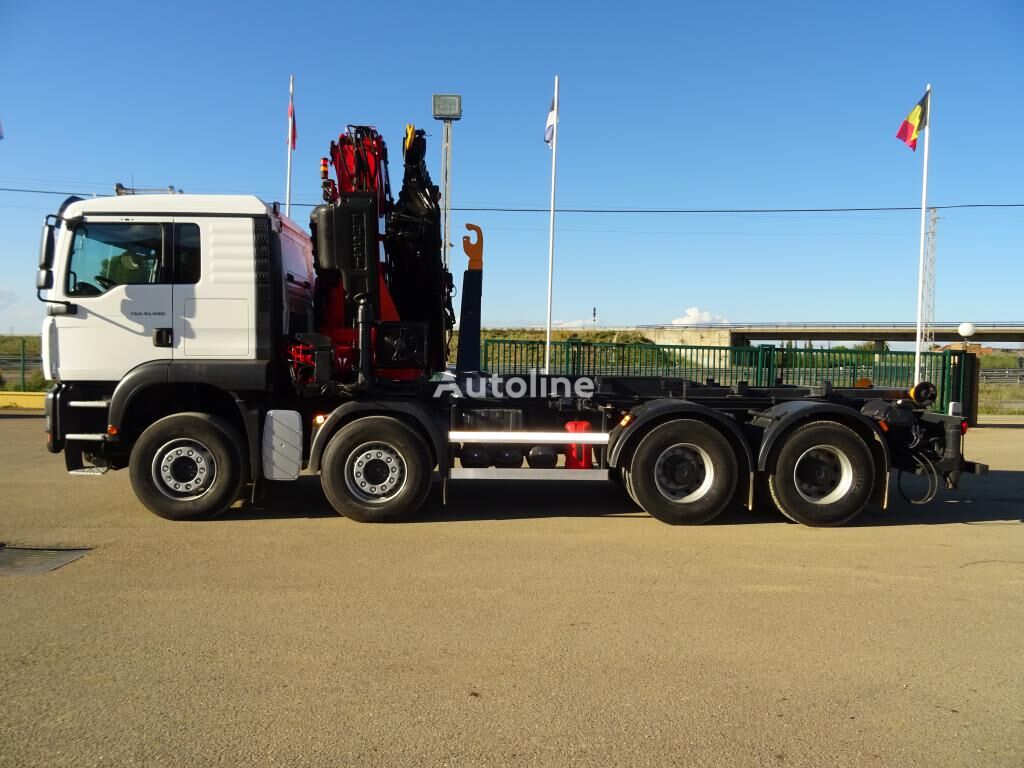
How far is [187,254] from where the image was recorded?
22.3ft

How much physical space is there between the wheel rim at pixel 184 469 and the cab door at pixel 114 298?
2.72ft

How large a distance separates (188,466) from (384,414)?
1926 millimetres

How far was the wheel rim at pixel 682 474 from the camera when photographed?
7156mm

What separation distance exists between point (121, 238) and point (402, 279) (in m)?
2.72

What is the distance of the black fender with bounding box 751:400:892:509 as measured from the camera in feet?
23.2

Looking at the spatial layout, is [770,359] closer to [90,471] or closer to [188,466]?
[188,466]

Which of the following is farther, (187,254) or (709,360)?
(709,360)

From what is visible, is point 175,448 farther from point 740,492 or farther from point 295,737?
point 740,492

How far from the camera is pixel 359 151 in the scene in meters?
7.34

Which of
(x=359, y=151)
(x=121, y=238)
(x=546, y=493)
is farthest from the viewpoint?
(x=546, y=493)

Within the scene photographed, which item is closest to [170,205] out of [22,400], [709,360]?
[709,360]

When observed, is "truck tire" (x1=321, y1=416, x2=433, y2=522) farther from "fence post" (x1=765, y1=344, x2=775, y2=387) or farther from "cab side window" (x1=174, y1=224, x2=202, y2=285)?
"fence post" (x1=765, y1=344, x2=775, y2=387)

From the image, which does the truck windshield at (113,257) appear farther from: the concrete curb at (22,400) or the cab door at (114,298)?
the concrete curb at (22,400)

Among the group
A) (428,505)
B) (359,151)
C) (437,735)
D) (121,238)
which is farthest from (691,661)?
(121,238)
